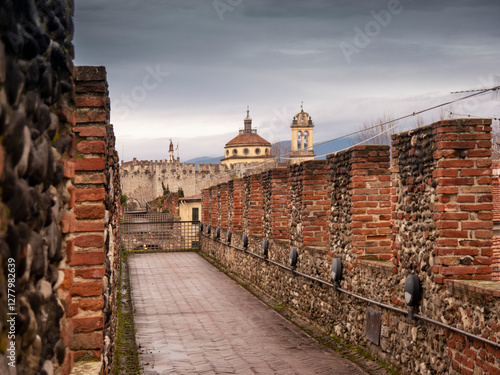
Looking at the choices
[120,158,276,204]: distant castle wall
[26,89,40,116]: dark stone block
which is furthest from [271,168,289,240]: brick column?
[120,158,276,204]: distant castle wall

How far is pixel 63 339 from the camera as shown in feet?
8.78

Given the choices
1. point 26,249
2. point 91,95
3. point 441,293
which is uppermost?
point 91,95

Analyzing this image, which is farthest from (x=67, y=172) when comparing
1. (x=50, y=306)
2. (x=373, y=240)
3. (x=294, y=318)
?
(x=294, y=318)

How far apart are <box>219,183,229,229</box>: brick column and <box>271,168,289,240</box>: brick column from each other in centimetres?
584

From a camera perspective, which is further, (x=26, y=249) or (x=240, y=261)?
(x=240, y=261)

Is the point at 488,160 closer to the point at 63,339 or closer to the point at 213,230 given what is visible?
the point at 63,339

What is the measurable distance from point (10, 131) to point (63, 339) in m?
1.22

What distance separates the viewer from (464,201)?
615 centimetres

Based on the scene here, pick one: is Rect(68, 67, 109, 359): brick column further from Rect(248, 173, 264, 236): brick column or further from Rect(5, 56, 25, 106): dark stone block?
Rect(248, 173, 264, 236): brick column

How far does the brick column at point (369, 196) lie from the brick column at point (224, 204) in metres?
10.4

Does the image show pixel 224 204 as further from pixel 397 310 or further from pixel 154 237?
pixel 397 310

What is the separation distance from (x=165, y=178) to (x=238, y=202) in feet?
156

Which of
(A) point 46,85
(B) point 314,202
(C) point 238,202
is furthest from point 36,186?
(C) point 238,202

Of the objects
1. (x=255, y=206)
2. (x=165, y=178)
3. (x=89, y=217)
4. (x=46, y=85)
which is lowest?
(x=89, y=217)
